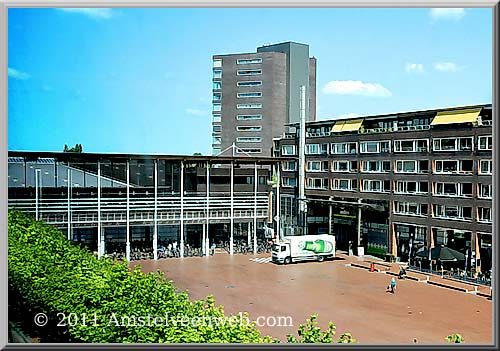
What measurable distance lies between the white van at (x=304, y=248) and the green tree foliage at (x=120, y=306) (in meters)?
4.30

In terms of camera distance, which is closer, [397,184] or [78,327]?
[78,327]

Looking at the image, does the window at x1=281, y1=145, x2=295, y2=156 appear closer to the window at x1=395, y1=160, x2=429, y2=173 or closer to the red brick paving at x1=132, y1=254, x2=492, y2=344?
the window at x1=395, y1=160, x2=429, y2=173

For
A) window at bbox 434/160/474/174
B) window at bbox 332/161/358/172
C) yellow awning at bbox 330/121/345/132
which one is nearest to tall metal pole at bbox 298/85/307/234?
yellow awning at bbox 330/121/345/132

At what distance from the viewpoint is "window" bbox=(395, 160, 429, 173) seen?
10.7m

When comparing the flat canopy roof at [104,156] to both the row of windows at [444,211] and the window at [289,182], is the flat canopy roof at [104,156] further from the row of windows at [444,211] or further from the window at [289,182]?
the row of windows at [444,211]

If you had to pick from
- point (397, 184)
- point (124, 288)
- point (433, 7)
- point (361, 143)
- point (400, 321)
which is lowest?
point (400, 321)

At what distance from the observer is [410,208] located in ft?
36.3

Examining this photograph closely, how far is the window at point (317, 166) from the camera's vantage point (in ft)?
39.9

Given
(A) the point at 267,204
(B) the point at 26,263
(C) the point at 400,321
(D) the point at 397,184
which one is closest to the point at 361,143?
(D) the point at 397,184

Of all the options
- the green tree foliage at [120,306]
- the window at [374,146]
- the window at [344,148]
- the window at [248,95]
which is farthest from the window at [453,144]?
the green tree foliage at [120,306]

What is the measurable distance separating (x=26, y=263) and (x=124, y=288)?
148 cm

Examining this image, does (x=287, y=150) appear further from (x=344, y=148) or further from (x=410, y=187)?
(x=410, y=187)

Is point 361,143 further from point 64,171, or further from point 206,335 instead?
point 206,335

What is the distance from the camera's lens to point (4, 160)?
20.3 ft
